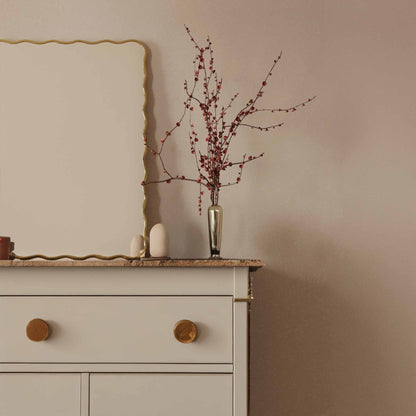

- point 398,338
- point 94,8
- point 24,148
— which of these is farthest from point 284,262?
point 94,8

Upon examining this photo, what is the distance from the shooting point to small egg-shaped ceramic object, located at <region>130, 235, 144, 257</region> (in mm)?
1818

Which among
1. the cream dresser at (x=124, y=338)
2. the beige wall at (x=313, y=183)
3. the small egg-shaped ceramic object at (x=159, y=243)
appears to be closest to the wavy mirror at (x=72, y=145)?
the beige wall at (x=313, y=183)

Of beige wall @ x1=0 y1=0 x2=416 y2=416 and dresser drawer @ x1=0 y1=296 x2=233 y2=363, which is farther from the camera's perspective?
beige wall @ x1=0 y1=0 x2=416 y2=416

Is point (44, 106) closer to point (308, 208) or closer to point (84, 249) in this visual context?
point (84, 249)

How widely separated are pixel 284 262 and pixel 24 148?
1.00 meters

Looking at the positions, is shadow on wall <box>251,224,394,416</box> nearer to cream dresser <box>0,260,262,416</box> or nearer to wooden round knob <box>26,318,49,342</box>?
cream dresser <box>0,260,262,416</box>

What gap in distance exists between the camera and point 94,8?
2127 millimetres

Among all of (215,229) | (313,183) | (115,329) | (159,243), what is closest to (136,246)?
(159,243)

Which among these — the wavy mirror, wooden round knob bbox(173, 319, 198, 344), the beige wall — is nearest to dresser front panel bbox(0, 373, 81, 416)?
wooden round knob bbox(173, 319, 198, 344)

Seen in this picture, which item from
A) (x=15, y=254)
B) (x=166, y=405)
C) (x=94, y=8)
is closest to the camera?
(x=166, y=405)

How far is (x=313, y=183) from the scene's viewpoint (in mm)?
2080

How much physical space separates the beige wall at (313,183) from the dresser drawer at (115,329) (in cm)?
55

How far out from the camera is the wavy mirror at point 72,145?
6.58 feet

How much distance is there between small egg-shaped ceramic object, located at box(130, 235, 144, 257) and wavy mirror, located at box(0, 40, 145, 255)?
0.59 ft
